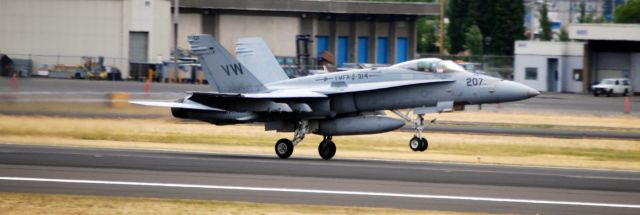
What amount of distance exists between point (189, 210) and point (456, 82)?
11.6m

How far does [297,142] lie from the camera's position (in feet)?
88.2

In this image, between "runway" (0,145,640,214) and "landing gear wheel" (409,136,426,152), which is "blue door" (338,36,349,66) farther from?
"runway" (0,145,640,214)

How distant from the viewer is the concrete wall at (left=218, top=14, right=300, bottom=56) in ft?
265

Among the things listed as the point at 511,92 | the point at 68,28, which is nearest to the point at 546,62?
the point at 68,28

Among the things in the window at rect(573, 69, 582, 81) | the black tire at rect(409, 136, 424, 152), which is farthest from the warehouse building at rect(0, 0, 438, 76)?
the black tire at rect(409, 136, 424, 152)

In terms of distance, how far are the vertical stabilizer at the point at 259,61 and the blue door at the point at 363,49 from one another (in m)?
60.4

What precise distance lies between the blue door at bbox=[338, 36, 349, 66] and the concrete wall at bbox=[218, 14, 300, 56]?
247 inches

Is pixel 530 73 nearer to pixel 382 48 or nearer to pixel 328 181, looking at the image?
pixel 382 48

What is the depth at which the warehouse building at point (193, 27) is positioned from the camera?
6519 cm

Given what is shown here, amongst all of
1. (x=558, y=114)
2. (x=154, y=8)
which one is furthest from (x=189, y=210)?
(x=154, y=8)

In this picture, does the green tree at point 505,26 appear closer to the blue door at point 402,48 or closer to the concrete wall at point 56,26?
the blue door at point 402,48

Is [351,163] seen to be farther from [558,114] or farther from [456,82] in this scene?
[558,114]

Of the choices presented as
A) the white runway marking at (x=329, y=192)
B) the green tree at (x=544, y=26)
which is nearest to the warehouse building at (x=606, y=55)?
the green tree at (x=544, y=26)

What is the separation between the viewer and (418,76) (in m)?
26.8
